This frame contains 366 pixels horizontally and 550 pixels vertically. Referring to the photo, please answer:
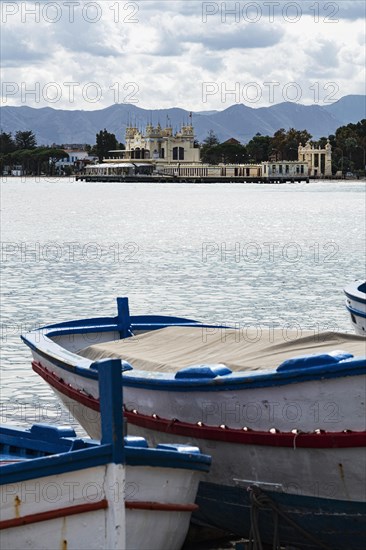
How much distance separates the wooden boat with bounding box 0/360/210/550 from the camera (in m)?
9.64

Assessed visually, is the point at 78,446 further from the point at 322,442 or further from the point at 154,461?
the point at 322,442

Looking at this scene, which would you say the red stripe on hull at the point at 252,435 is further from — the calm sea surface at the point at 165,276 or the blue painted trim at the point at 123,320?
the calm sea surface at the point at 165,276

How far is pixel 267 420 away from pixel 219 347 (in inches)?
81.5

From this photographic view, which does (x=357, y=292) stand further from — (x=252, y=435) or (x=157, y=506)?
(x=157, y=506)

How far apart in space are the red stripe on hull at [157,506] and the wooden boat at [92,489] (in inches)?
0.5

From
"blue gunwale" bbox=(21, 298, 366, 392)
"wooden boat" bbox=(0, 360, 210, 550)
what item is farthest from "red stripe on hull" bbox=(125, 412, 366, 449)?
"wooden boat" bbox=(0, 360, 210, 550)

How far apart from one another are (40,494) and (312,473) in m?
2.81

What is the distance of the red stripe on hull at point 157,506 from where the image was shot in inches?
396

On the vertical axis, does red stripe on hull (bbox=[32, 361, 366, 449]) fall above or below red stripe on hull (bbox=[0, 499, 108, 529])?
above

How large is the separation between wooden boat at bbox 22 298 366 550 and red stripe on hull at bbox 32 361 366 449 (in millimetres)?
11

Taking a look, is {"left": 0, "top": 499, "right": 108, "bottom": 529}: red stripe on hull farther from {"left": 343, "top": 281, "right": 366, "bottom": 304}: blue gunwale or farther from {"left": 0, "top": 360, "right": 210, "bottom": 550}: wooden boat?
{"left": 343, "top": 281, "right": 366, "bottom": 304}: blue gunwale

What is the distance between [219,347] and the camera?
13.2 metres

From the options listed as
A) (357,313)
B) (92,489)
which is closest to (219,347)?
(92,489)

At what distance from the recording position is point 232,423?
37.8 ft
